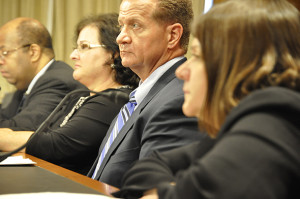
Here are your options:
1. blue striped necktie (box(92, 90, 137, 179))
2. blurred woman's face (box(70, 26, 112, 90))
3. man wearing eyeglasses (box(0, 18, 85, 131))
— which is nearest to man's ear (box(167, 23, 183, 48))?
blue striped necktie (box(92, 90, 137, 179))

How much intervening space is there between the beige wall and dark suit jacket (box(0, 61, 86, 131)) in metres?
1.23

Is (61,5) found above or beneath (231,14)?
beneath

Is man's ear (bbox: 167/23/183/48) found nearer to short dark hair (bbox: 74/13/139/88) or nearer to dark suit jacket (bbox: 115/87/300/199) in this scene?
short dark hair (bbox: 74/13/139/88)

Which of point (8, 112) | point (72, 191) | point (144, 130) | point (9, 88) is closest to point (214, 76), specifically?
point (72, 191)

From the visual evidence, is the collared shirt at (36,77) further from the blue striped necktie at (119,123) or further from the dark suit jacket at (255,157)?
the dark suit jacket at (255,157)

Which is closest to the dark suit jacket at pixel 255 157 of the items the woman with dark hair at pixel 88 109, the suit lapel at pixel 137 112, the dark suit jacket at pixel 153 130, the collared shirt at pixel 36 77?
the dark suit jacket at pixel 153 130

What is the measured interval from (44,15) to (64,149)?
286 centimetres

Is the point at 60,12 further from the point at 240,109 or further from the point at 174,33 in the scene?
the point at 240,109

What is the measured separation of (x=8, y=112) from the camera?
3.29 meters

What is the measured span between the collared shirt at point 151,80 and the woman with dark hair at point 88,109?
0.38 metres

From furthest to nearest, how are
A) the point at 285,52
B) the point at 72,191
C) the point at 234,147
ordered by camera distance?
the point at 72,191 < the point at 285,52 < the point at 234,147

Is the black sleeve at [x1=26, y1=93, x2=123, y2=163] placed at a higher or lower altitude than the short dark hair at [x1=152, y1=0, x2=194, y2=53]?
lower

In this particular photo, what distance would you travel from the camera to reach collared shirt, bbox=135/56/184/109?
1845 mm

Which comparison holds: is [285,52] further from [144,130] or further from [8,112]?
[8,112]
